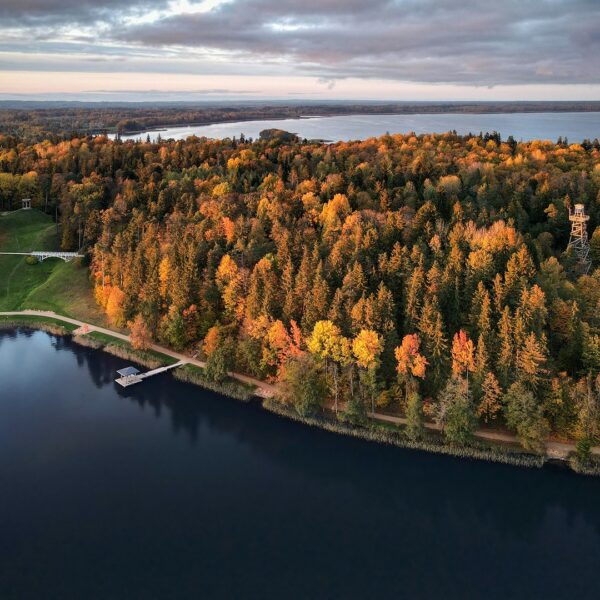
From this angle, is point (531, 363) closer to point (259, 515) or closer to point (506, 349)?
point (506, 349)

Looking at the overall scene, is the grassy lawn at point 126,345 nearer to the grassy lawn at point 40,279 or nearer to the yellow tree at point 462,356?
the grassy lawn at point 40,279

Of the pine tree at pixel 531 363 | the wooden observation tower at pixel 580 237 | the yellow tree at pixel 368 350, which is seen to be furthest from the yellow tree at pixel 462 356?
the wooden observation tower at pixel 580 237

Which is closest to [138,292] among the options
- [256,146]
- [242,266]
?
[242,266]

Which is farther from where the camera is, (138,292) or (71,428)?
(138,292)

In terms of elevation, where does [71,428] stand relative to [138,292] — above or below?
below

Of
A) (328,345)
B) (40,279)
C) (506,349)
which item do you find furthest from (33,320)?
(506,349)

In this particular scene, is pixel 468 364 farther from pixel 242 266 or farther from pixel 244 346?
pixel 242 266

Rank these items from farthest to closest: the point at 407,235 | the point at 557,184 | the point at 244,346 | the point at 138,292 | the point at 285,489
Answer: the point at 557,184 → the point at 138,292 → the point at 407,235 → the point at 244,346 → the point at 285,489
